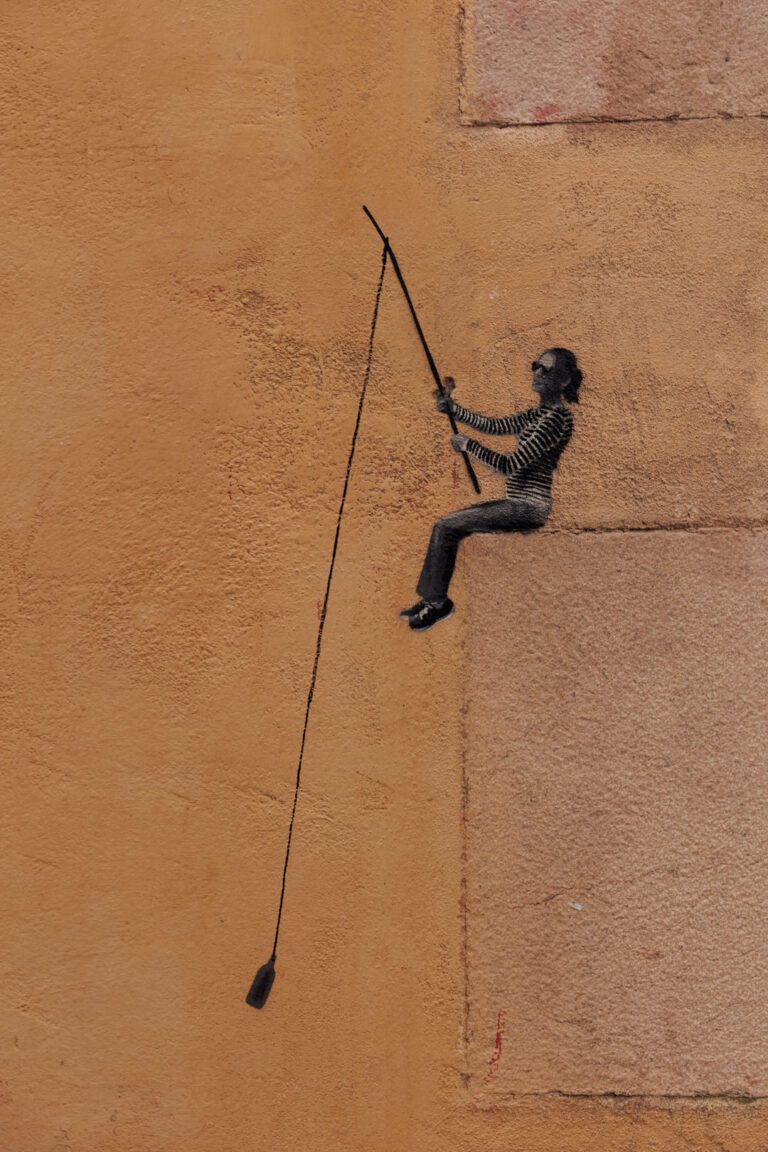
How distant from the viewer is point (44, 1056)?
4074 mm

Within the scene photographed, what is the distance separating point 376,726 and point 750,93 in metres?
3.52

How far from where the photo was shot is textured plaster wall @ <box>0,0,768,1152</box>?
13.4ft

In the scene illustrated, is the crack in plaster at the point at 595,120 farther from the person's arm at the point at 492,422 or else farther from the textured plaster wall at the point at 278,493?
the person's arm at the point at 492,422

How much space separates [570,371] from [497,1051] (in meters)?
3.22

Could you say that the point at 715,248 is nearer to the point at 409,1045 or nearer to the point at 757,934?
the point at 757,934

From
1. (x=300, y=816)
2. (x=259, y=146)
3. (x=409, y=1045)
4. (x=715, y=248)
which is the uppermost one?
(x=259, y=146)

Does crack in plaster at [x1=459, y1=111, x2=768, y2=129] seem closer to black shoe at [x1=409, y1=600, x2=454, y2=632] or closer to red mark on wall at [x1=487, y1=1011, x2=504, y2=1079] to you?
black shoe at [x1=409, y1=600, x2=454, y2=632]

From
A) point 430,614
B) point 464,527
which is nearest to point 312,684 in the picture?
point 430,614

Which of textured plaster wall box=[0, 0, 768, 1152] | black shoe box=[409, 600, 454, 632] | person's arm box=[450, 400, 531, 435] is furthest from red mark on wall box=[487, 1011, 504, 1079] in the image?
Result: person's arm box=[450, 400, 531, 435]

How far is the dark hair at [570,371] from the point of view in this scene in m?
4.12

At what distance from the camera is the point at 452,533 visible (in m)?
4.14

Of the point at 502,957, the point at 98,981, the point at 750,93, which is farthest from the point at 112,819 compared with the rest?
the point at 750,93

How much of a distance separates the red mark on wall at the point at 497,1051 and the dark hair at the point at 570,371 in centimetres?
293

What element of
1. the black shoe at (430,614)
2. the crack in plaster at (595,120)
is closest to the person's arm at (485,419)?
the black shoe at (430,614)
